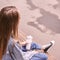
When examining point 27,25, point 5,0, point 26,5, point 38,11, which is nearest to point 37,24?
point 27,25

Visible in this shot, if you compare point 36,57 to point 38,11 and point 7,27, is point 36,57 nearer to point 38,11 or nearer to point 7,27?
point 7,27

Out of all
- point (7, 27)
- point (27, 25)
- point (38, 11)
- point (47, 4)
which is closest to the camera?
point (7, 27)

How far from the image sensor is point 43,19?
572cm

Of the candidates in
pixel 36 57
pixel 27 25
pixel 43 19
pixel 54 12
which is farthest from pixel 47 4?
pixel 36 57

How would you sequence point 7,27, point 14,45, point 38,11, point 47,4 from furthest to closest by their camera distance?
point 47,4 → point 38,11 → point 14,45 → point 7,27

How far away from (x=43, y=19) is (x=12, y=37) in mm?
3167

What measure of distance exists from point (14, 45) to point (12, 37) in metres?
0.12

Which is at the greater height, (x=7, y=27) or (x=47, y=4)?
(x=7, y=27)

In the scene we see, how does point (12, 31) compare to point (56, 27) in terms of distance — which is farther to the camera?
point (56, 27)

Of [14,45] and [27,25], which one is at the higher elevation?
[14,45]

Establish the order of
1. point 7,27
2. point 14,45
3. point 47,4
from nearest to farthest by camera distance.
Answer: point 7,27, point 14,45, point 47,4

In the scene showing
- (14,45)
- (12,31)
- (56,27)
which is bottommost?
(56,27)

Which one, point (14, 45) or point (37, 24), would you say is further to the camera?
point (37, 24)

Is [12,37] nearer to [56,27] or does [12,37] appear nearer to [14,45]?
[14,45]
